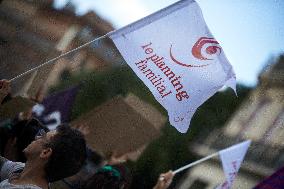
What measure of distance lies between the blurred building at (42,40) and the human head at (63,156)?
13402 mm

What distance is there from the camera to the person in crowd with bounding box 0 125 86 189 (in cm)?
240

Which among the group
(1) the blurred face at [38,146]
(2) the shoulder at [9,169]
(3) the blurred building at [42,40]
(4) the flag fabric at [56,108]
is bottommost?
(3) the blurred building at [42,40]

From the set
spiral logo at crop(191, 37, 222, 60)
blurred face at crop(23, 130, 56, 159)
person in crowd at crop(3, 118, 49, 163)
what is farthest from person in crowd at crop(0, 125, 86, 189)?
person in crowd at crop(3, 118, 49, 163)

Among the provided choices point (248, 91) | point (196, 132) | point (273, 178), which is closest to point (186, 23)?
point (273, 178)

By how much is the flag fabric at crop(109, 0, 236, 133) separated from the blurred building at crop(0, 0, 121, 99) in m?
12.3

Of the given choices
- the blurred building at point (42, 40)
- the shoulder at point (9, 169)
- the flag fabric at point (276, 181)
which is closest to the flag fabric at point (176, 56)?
the flag fabric at point (276, 181)

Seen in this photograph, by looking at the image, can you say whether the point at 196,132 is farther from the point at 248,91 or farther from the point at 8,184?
the point at 8,184

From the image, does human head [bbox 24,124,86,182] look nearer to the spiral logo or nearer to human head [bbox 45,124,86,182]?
human head [bbox 45,124,86,182]

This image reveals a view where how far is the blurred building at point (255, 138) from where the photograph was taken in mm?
19062

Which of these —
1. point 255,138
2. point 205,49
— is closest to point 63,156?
point 205,49

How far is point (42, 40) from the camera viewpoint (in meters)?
18.5

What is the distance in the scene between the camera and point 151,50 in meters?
3.78

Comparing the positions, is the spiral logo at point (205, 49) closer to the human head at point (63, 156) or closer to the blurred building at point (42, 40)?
the human head at point (63, 156)

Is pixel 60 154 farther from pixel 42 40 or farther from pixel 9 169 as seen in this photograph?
pixel 42 40
